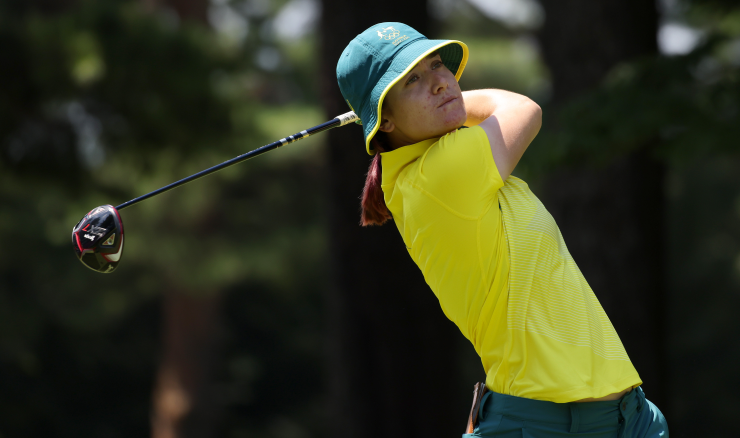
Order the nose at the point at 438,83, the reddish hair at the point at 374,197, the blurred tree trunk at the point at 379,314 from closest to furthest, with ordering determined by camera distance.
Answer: the nose at the point at 438,83 → the reddish hair at the point at 374,197 → the blurred tree trunk at the point at 379,314

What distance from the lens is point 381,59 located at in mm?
1968

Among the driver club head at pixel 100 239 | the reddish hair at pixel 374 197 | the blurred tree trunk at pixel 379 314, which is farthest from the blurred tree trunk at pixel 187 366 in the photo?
the reddish hair at pixel 374 197

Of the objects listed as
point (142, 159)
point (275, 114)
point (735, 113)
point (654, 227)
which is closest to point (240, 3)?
Result: point (275, 114)

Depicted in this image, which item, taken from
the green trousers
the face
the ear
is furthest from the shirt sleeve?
the green trousers

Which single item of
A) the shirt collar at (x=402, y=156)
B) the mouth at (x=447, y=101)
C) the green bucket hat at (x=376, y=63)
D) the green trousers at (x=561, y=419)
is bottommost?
the green trousers at (x=561, y=419)

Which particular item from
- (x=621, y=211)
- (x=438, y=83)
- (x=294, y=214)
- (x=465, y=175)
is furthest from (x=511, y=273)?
(x=294, y=214)

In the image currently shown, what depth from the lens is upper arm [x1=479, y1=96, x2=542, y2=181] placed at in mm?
1890

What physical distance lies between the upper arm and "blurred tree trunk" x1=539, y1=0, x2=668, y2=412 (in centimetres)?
331

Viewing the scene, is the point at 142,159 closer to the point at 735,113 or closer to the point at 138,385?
the point at 735,113

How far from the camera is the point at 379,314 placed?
5.54 meters

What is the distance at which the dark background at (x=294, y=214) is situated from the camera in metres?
5.21

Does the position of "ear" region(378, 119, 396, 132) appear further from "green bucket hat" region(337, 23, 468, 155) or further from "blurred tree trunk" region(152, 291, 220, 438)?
"blurred tree trunk" region(152, 291, 220, 438)

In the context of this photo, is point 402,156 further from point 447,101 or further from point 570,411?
point 570,411

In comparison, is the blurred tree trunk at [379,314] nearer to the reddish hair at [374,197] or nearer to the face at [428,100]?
the reddish hair at [374,197]
